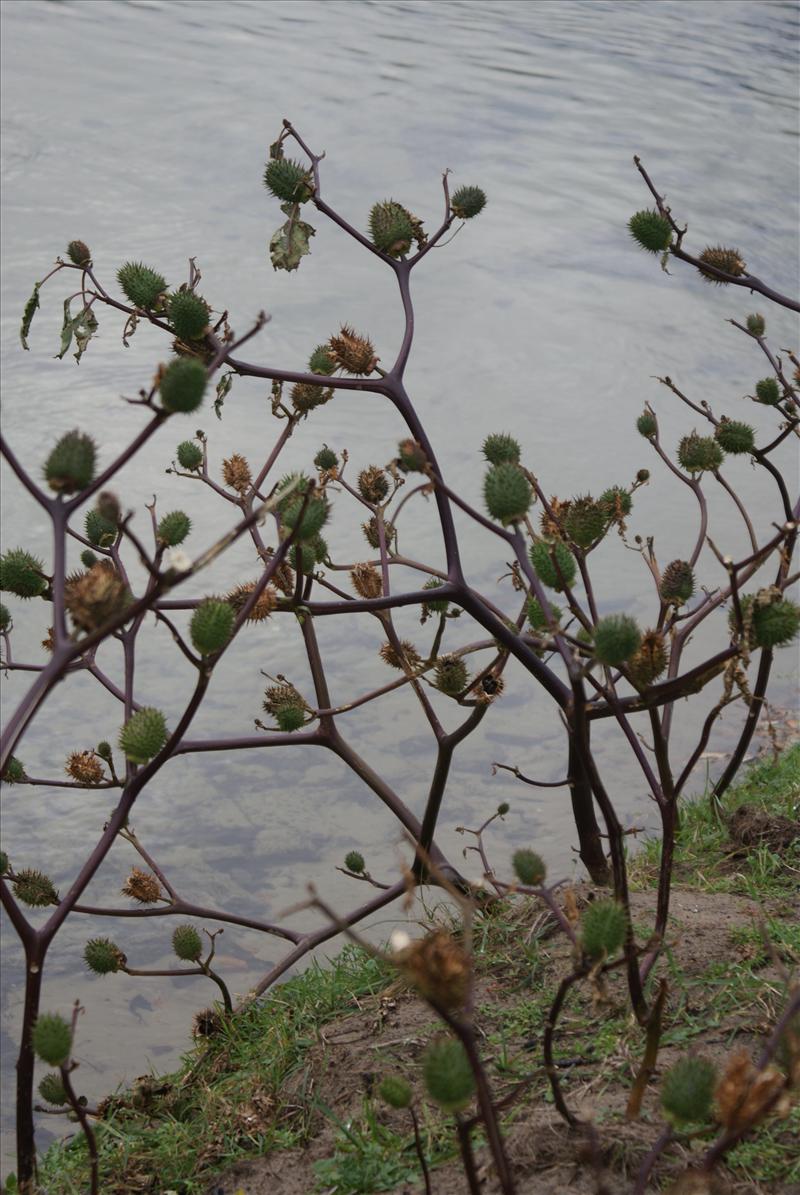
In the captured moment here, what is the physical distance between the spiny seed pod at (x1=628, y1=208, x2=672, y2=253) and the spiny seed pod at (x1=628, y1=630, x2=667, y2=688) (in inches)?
28.1

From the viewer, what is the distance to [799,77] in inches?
362

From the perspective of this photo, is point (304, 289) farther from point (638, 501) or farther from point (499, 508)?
point (499, 508)

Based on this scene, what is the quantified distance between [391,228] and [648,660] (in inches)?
30.0

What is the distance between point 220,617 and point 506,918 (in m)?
1.10

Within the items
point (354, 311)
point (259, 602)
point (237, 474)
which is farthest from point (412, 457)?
point (354, 311)

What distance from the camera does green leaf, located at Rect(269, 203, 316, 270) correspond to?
6.48ft

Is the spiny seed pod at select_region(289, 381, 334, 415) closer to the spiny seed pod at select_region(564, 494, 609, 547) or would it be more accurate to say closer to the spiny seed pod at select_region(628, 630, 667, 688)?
the spiny seed pod at select_region(564, 494, 609, 547)

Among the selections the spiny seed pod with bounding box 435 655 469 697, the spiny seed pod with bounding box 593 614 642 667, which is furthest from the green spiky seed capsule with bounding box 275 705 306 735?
the spiny seed pod with bounding box 593 614 642 667

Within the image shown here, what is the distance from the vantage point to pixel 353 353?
180 centimetres

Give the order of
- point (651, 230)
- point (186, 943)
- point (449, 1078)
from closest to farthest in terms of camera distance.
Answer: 1. point (449, 1078)
2. point (651, 230)
3. point (186, 943)

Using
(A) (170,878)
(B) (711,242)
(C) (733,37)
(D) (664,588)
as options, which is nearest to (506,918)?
(D) (664,588)

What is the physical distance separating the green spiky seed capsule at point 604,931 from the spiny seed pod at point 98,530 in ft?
3.78

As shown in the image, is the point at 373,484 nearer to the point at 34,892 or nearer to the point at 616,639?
the point at 34,892

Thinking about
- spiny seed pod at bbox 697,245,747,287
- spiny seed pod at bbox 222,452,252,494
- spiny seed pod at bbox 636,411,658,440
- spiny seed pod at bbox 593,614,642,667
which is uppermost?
spiny seed pod at bbox 697,245,747,287
